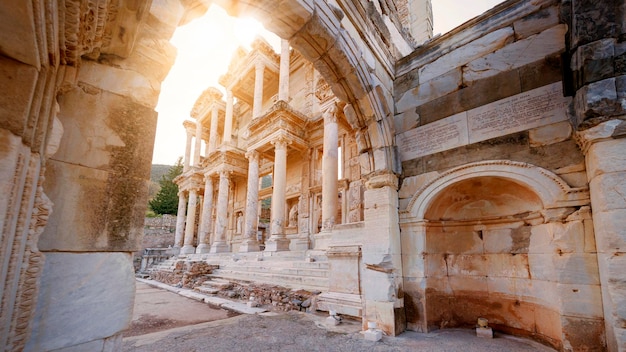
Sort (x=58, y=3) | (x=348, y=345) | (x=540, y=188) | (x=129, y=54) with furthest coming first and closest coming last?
(x=348, y=345) → (x=540, y=188) → (x=129, y=54) → (x=58, y=3)

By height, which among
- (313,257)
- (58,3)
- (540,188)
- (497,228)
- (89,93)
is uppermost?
(58,3)

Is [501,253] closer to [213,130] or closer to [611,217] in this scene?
[611,217]

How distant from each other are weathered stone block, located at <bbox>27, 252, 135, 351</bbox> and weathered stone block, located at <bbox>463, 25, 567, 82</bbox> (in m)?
5.29

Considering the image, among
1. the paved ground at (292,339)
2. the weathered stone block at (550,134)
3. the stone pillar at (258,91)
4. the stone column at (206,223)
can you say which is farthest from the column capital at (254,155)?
the weathered stone block at (550,134)

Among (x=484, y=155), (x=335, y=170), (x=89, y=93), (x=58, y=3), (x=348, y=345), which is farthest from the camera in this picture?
(x=335, y=170)

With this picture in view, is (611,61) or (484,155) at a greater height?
(611,61)

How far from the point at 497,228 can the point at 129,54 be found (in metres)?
5.46

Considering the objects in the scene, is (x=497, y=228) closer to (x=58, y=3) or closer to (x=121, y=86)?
(x=121, y=86)

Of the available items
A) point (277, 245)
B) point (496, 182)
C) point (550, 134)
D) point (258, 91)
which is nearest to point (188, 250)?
point (277, 245)

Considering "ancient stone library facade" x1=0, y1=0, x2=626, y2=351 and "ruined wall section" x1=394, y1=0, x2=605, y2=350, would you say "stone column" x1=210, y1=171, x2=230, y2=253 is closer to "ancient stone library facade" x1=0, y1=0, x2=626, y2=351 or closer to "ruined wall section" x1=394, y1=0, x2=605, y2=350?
"ancient stone library facade" x1=0, y1=0, x2=626, y2=351

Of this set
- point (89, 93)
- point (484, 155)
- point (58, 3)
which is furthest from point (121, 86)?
point (484, 155)

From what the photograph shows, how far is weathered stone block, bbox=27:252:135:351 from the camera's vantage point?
1.67 meters

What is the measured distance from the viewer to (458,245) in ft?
16.4

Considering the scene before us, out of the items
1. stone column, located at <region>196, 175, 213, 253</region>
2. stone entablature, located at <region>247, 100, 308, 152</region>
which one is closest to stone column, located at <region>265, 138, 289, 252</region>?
stone entablature, located at <region>247, 100, 308, 152</region>
